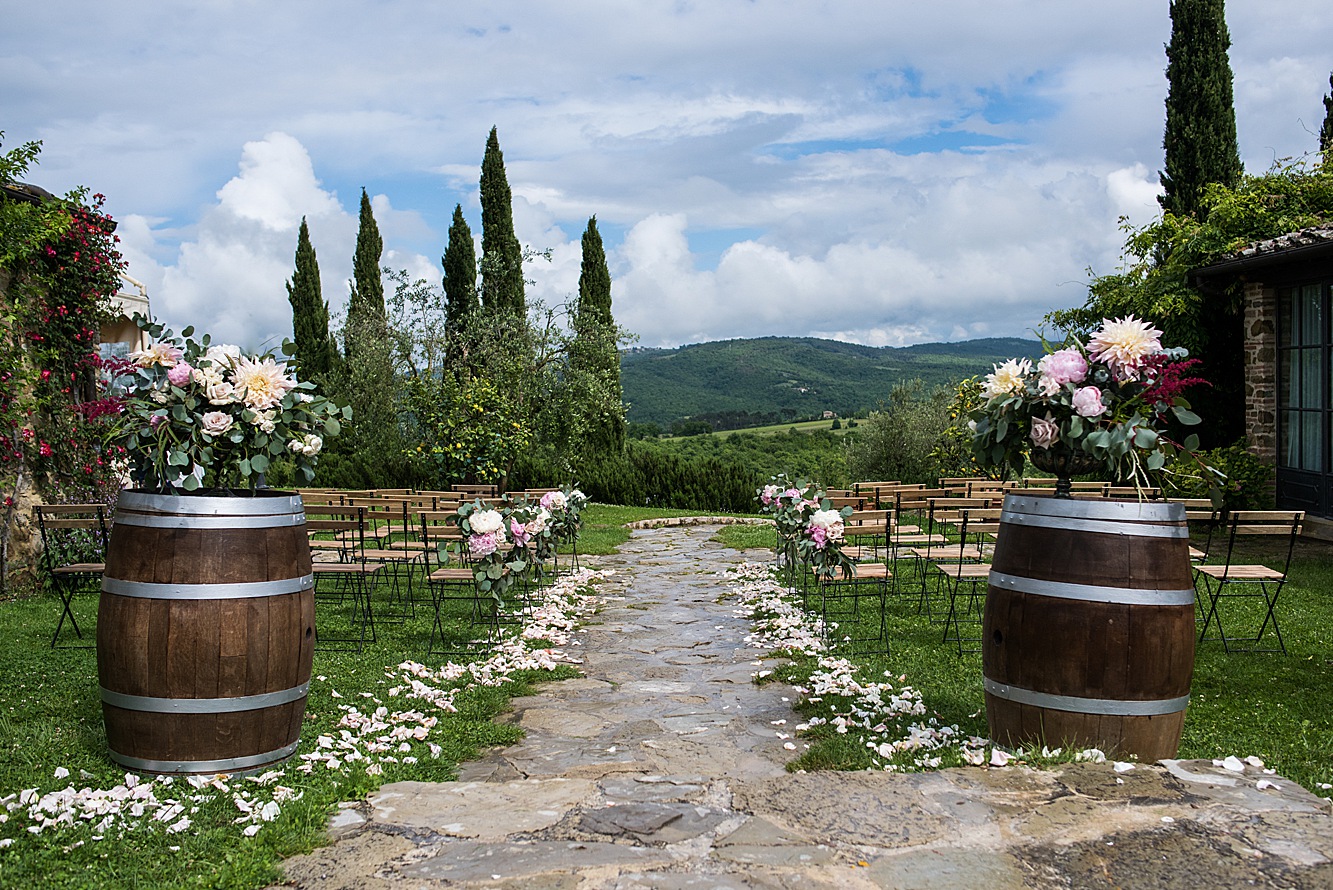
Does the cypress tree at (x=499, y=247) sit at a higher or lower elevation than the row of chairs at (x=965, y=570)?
higher

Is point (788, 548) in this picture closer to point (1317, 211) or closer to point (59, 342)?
point (59, 342)

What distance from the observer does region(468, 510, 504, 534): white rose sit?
267 inches

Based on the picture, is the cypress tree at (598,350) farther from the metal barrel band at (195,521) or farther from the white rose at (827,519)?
the metal barrel band at (195,521)

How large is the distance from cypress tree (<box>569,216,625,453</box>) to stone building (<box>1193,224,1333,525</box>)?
10297mm

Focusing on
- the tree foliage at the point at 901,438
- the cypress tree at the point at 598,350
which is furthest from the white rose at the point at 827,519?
the tree foliage at the point at 901,438

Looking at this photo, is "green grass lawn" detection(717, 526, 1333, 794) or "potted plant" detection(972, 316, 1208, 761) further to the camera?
"green grass lawn" detection(717, 526, 1333, 794)

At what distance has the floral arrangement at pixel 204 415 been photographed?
4.30 m

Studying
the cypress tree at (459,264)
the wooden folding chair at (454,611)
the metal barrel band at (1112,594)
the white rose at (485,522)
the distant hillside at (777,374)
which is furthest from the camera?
the distant hillside at (777,374)

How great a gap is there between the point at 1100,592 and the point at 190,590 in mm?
3505

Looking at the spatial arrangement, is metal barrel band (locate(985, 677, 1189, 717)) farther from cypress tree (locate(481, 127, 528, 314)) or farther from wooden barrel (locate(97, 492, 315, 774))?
cypress tree (locate(481, 127, 528, 314))

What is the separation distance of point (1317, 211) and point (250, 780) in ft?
50.6

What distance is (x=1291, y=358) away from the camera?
1234cm

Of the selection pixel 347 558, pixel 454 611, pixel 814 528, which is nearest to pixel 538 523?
pixel 454 611

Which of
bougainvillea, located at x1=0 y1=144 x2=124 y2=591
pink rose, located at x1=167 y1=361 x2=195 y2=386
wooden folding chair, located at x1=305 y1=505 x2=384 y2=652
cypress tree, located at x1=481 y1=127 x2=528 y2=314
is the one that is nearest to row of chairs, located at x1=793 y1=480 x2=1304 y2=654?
wooden folding chair, located at x1=305 y1=505 x2=384 y2=652
